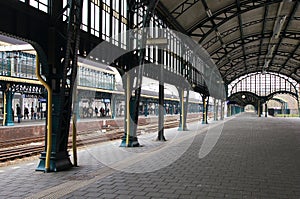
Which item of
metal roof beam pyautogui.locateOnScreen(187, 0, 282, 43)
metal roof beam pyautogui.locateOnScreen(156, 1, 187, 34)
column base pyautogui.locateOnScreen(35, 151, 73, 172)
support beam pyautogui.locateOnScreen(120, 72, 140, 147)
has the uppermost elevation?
metal roof beam pyautogui.locateOnScreen(187, 0, 282, 43)

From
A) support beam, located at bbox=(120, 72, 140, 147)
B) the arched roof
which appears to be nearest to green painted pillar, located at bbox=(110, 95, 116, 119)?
the arched roof

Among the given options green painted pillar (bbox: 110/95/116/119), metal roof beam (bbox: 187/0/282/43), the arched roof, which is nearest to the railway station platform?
the arched roof

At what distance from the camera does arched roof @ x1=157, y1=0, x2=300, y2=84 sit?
2203 centimetres

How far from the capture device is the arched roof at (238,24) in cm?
2203

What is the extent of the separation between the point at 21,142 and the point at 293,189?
47.4 ft

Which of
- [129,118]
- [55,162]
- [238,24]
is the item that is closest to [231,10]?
[238,24]

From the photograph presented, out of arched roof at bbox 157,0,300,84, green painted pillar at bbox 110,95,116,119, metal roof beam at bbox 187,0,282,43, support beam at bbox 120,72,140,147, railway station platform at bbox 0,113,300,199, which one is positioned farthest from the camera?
green painted pillar at bbox 110,95,116,119

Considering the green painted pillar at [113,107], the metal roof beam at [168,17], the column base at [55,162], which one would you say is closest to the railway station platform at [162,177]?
the column base at [55,162]

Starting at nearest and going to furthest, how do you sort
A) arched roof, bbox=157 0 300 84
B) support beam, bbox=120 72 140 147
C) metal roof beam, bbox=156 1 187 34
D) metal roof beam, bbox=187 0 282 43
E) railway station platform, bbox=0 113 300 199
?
railway station platform, bbox=0 113 300 199 → support beam, bbox=120 72 140 147 → metal roof beam, bbox=156 1 187 34 → arched roof, bbox=157 0 300 84 → metal roof beam, bbox=187 0 282 43

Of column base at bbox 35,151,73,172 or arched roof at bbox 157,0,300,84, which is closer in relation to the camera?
column base at bbox 35,151,73,172

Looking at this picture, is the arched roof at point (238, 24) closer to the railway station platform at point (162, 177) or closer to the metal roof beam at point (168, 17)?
the metal roof beam at point (168, 17)

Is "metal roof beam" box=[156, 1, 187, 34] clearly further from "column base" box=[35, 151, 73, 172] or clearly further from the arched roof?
"column base" box=[35, 151, 73, 172]

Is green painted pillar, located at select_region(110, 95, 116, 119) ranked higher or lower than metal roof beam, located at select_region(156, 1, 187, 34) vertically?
lower

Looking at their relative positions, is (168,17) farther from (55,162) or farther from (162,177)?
(162,177)
